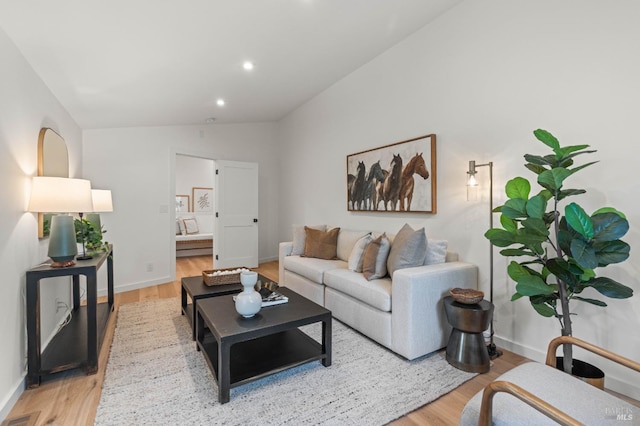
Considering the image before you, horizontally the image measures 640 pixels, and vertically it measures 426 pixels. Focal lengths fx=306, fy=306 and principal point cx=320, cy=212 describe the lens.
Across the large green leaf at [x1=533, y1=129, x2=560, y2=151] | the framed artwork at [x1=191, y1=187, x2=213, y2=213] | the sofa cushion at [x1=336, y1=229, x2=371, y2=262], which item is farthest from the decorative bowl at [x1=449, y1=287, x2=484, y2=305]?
the framed artwork at [x1=191, y1=187, x2=213, y2=213]

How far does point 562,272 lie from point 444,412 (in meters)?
0.99

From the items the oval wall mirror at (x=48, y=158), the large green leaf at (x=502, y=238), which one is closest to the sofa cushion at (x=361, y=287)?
the large green leaf at (x=502, y=238)

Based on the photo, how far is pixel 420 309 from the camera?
2184 mm

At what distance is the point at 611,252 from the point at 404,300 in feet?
3.76

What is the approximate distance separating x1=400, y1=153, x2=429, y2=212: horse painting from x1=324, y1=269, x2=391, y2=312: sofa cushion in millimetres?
953

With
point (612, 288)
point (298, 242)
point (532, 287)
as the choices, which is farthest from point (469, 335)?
point (298, 242)

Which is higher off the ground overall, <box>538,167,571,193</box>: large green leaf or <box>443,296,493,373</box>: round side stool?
<box>538,167,571,193</box>: large green leaf

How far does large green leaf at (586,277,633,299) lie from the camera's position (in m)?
1.55

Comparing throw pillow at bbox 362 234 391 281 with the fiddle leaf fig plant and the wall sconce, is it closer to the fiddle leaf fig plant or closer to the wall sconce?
the fiddle leaf fig plant

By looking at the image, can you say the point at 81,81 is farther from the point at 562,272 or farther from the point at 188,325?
the point at 562,272

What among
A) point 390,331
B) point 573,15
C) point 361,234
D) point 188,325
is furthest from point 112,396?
point 573,15

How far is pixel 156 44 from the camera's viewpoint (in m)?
2.25

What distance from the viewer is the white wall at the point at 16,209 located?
66.2 inches

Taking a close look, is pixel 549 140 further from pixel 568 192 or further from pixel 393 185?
pixel 393 185
